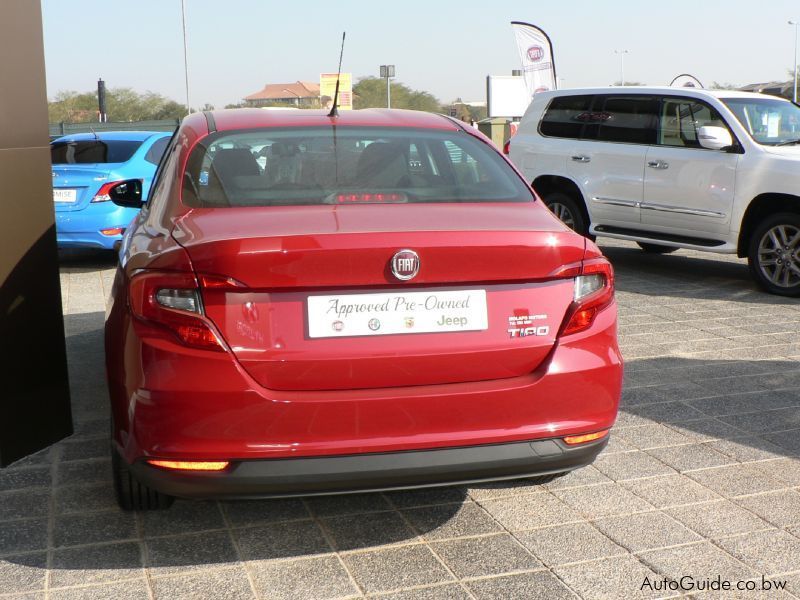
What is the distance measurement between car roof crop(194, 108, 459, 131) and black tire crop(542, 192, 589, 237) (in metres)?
6.41

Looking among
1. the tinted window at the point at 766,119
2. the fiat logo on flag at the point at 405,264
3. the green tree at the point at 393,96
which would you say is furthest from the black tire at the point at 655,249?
the green tree at the point at 393,96

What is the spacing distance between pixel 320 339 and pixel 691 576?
1.43m

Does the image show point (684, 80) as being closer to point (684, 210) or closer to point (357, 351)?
point (684, 210)

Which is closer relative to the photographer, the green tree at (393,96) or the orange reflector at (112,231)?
the orange reflector at (112,231)

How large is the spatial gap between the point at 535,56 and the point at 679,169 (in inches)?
642

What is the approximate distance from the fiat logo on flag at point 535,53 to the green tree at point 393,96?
6668 centimetres

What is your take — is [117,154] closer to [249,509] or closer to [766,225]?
[766,225]

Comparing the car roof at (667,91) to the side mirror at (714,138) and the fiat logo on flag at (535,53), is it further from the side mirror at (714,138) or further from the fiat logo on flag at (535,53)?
the fiat logo on flag at (535,53)

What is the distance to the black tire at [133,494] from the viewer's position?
3691mm

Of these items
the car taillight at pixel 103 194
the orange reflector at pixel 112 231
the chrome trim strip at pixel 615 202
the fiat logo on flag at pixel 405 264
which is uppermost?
the fiat logo on flag at pixel 405 264

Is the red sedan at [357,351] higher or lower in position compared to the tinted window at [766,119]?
lower

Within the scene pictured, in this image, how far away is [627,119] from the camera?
34.1 ft

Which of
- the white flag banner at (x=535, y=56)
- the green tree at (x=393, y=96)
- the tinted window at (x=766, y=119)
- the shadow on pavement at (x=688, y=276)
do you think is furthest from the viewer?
the green tree at (x=393, y=96)

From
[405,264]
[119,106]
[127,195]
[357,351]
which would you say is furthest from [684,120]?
[119,106]
